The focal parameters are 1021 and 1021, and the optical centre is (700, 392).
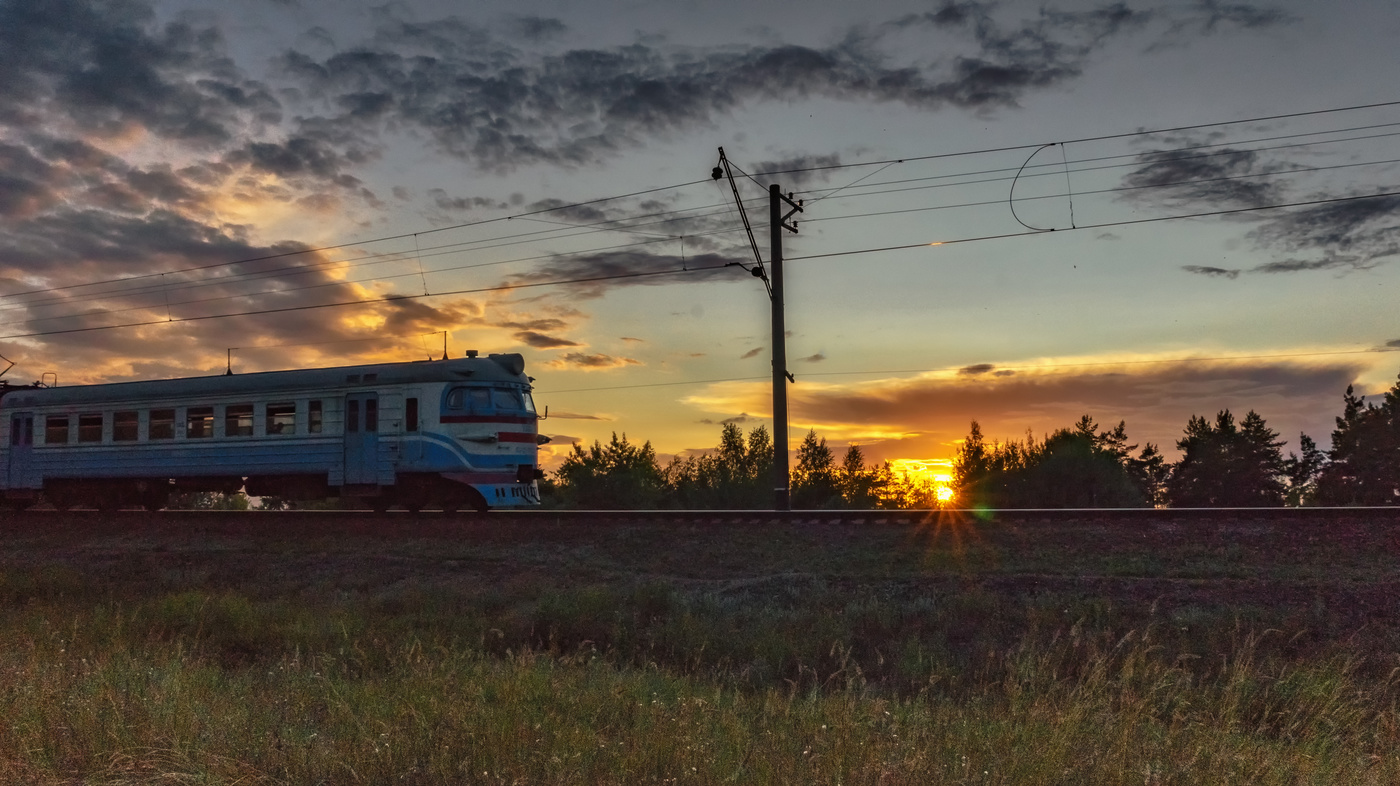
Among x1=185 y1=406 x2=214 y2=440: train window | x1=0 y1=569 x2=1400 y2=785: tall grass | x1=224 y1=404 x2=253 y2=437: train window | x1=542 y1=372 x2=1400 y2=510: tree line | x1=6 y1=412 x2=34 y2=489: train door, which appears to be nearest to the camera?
x1=0 y1=569 x2=1400 y2=785: tall grass

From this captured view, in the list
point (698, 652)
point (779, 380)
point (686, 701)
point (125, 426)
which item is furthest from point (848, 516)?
point (125, 426)

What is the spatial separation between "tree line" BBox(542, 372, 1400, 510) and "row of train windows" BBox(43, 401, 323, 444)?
55.5 feet

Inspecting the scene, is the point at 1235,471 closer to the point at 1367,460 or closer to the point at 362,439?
the point at 1367,460

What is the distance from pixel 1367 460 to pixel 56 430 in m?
75.8

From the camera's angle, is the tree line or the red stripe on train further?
the tree line

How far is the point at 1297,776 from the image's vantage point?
614cm

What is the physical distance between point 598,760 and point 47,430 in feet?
88.8

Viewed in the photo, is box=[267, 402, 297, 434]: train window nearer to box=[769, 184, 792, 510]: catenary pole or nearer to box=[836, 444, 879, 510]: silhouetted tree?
box=[769, 184, 792, 510]: catenary pole

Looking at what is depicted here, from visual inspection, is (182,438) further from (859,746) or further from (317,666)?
(859,746)

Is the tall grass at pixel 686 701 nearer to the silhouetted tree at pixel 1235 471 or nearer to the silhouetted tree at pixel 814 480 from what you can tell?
the silhouetted tree at pixel 814 480

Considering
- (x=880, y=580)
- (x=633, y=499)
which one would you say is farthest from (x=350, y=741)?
(x=633, y=499)

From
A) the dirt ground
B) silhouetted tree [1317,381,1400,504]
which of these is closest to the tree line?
silhouetted tree [1317,381,1400,504]

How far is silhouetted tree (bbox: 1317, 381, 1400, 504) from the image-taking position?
221 ft

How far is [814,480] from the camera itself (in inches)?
2844
